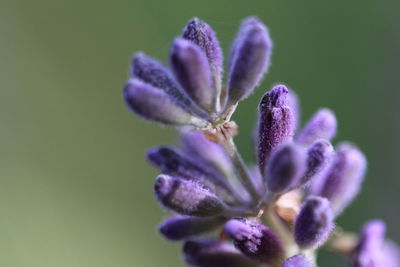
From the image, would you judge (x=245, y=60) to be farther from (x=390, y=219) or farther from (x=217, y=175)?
(x=390, y=219)

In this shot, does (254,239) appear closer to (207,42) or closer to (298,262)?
(298,262)

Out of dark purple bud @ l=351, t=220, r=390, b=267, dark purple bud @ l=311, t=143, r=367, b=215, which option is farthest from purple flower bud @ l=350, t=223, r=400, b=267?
dark purple bud @ l=311, t=143, r=367, b=215

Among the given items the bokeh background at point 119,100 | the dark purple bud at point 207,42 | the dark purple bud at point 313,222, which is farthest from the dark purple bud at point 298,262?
the bokeh background at point 119,100

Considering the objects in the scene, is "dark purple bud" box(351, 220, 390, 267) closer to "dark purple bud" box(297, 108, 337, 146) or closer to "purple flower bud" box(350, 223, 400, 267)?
"purple flower bud" box(350, 223, 400, 267)

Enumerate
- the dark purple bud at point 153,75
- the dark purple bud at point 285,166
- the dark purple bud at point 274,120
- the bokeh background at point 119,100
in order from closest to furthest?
the dark purple bud at point 285,166 → the dark purple bud at point 274,120 → the dark purple bud at point 153,75 → the bokeh background at point 119,100

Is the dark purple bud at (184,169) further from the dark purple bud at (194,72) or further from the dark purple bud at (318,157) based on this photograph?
the dark purple bud at (318,157)

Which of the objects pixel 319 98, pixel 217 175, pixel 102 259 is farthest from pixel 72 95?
pixel 217 175
